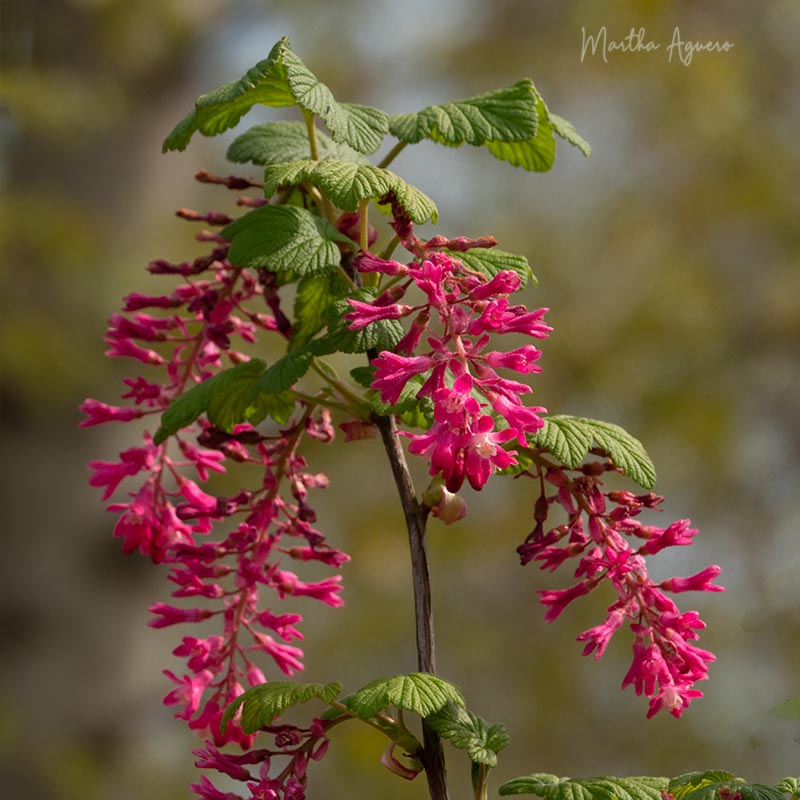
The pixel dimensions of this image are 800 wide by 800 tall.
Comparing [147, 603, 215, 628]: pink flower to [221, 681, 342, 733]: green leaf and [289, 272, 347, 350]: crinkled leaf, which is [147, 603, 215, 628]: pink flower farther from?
[289, 272, 347, 350]: crinkled leaf

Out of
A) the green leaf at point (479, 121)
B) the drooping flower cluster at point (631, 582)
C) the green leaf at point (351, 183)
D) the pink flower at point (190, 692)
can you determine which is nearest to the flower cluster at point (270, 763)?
the pink flower at point (190, 692)

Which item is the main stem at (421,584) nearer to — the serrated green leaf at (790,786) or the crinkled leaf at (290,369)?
the crinkled leaf at (290,369)

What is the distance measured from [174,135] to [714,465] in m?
6.52

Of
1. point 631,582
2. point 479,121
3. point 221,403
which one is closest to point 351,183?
point 479,121

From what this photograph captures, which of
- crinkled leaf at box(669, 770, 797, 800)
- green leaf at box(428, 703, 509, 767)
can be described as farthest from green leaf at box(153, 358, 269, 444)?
crinkled leaf at box(669, 770, 797, 800)

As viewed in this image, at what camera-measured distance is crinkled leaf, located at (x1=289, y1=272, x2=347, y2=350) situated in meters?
1.18

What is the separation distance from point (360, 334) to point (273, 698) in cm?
32

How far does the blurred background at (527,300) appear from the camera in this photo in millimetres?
4711

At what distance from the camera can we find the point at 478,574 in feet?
26.2

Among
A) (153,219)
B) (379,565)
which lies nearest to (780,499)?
(379,565)

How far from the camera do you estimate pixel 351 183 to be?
1.00 metres

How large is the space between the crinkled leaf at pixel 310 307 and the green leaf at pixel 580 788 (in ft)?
1.57

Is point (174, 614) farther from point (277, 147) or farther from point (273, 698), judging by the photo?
point (277, 147)

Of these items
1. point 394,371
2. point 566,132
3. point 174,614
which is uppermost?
point 566,132
